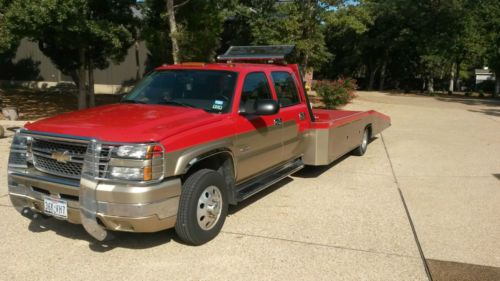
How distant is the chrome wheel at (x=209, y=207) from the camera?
4.67 metres

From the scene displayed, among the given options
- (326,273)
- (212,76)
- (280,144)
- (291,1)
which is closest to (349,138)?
(280,144)

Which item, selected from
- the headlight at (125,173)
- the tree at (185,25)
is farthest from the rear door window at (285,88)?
the tree at (185,25)

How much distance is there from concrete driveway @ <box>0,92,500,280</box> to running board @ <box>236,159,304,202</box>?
350 mm

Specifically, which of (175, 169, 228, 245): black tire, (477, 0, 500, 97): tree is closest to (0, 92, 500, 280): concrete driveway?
(175, 169, 228, 245): black tire

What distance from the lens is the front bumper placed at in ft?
13.2

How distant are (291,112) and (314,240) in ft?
7.00

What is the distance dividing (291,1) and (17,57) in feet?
63.5

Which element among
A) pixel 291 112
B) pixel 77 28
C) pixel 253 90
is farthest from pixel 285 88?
pixel 77 28

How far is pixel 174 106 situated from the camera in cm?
525

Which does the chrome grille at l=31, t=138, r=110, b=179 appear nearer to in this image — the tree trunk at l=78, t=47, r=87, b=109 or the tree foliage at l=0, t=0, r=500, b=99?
the tree foliage at l=0, t=0, r=500, b=99

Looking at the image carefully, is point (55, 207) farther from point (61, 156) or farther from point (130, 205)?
point (130, 205)

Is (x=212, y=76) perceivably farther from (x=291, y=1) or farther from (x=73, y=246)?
(x=291, y=1)

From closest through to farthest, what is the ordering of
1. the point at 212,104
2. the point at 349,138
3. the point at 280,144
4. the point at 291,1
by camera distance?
the point at 212,104
the point at 280,144
the point at 349,138
the point at 291,1

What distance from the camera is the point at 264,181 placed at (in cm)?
593
